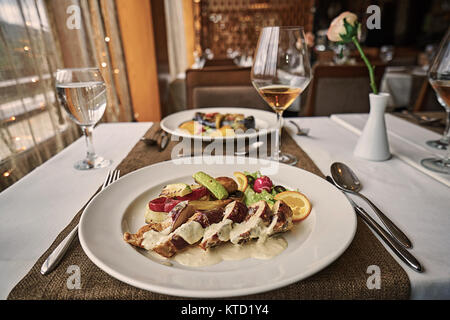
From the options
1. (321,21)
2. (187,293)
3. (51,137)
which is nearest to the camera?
(187,293)

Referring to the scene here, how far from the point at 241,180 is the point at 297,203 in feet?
0.62

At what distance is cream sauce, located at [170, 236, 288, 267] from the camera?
1.69 feet

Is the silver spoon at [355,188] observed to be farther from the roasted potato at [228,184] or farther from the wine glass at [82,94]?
the wine glass at [82,94]

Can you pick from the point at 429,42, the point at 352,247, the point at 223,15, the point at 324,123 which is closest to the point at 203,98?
the point at 324,123


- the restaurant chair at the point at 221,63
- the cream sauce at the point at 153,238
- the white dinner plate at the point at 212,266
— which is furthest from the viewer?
the restaurant chair at the point at 221,63

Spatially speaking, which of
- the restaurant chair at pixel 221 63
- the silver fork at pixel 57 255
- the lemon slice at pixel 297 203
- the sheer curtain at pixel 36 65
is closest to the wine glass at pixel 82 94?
the silver fork at pixel 57 255

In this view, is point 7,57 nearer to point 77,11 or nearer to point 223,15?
point 77,11

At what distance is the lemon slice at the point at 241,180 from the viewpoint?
770mm

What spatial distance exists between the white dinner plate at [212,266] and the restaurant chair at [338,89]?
1874 millimetres

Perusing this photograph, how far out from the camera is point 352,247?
0.55m

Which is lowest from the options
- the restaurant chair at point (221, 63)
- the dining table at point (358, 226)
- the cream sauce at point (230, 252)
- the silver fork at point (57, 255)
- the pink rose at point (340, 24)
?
the dining table at point (358, 226)

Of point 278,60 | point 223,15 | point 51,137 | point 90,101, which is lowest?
point 51,137

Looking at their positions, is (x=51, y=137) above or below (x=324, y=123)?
below

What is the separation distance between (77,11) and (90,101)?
5.77 ft
